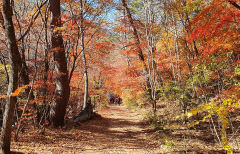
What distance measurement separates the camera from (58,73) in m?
6.46

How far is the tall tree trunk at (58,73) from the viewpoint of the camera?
6.41 meters

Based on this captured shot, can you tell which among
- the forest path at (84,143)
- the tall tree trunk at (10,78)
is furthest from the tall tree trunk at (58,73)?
the tall tree trunk at (10,78)

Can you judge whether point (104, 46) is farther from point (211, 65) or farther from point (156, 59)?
point (211, 65)

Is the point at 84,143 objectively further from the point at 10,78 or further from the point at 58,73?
the point at 10,78

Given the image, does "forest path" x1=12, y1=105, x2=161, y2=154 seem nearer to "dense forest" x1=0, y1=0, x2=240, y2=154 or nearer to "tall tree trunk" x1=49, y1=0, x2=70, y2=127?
"dense forest" x1=0, y1=0, x2=240, y2=154

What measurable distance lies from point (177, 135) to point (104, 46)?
8933 millimetres

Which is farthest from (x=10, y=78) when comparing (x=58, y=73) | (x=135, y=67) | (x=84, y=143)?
(x=135, y=67)

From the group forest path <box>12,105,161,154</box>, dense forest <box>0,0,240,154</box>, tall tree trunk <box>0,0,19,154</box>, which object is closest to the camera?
tall tree trunk <box>0,0,19,154</box>

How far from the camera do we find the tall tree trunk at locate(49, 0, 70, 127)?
641 cm

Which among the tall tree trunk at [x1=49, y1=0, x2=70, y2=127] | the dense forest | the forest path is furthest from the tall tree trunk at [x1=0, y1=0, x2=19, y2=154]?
the tall tree trunk at [x1=49, y1=0, x2=70, y2=127]

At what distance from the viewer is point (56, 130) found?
21.0 feet

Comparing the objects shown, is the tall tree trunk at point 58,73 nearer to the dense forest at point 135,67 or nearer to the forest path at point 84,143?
the dense forest at point 135,67

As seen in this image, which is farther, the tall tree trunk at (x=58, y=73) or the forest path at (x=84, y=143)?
the tall tree trunk at (x=58, y=73)

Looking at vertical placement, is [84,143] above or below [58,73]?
below
